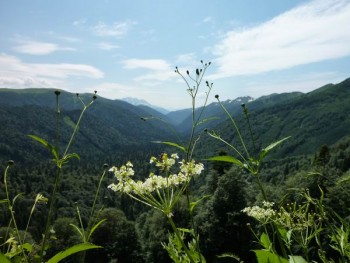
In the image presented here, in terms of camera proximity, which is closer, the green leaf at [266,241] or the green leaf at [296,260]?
the green leaf at [296,260]

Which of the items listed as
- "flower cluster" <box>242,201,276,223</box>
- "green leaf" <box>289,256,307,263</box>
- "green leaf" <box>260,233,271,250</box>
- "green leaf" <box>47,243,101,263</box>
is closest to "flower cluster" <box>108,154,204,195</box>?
"flower cluster" <box>242,201,276,223</box>

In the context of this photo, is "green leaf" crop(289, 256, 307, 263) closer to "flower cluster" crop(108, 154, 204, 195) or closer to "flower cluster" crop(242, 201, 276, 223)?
"flower cluster" crop(242, 201, 276, 223)

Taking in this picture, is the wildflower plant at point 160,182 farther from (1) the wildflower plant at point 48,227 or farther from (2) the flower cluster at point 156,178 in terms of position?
(1) the wildflower plant at point 48,227

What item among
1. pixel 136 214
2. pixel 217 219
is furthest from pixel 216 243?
pixel 136 214

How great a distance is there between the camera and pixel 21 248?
9.16 feet

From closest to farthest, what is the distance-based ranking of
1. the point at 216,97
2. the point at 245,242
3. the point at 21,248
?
the point at 21,248
the point at 216,97
the point at 245,242

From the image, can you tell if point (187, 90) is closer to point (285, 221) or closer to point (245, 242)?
point (285, 221)

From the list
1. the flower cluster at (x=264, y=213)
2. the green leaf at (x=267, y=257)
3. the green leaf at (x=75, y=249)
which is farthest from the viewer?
the flower cluster at (x=264, y=213)

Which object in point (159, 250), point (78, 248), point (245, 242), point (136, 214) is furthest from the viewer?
point (136, 214)

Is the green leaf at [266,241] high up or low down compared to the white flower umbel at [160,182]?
down

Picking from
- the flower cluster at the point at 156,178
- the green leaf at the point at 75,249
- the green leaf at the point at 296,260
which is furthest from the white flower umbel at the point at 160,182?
the green leaf at the point at 75,249

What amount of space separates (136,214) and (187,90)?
593 ft

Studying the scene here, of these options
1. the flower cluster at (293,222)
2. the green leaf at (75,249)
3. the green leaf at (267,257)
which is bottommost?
the green leaf at (267,257)

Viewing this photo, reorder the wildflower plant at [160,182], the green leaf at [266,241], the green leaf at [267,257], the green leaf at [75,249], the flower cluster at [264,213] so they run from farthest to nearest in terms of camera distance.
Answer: the wildflower plant at [160,182], the flower cluster at [264,213], the green leaf at [266,241], the green leaf at [267,257], the green leaf at [75,249]
